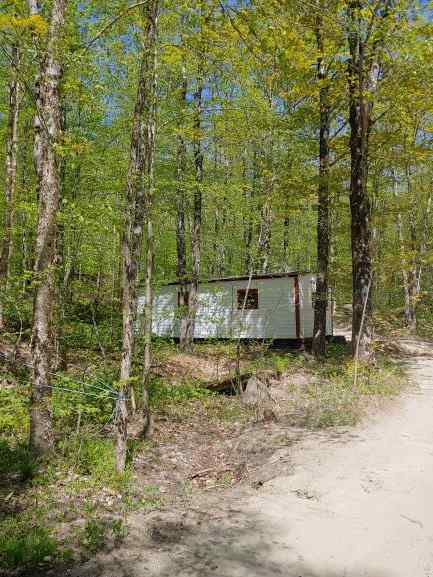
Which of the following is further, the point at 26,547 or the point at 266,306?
the point at 266,306

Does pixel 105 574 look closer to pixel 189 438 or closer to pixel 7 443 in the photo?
pixel 7 443

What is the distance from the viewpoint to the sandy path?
11.8ft

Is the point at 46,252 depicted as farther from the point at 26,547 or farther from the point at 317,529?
the point at 317,529

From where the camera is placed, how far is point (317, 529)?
4215mm

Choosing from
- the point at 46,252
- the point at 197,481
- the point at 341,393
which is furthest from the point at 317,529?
the point at 341,393

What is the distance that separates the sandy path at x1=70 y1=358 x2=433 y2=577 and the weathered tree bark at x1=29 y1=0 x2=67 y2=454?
7.29 feet

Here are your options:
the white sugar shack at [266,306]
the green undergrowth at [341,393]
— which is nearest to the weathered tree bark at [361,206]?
the green undergrowth at [341,393]

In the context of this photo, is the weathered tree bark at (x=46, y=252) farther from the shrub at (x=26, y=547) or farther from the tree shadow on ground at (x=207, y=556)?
the tree shadow on ground at (x=207, y=556)

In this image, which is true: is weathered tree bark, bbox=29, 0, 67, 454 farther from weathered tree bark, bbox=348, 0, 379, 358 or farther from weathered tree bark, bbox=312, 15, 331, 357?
weathered tree bark, bbox=312, 15, 331, 357

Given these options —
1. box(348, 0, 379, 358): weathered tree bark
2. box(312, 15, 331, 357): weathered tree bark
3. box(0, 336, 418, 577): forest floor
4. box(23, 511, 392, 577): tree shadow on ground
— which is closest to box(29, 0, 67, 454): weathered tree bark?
box(0, 336, 418, 577): forest floor

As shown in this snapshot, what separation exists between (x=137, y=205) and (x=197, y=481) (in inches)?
167

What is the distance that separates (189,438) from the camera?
Result: 813 cm

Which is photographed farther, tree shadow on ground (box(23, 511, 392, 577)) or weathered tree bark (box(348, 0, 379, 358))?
weathered tree bark (box(348, 0, 379, 358))

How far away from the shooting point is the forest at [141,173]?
5707mm
